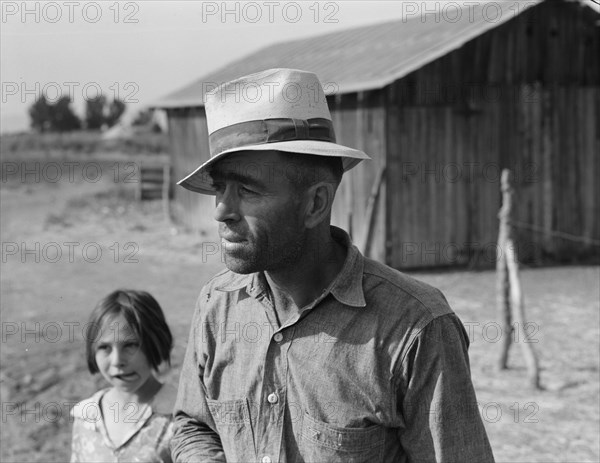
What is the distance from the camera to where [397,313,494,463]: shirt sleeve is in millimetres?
1829

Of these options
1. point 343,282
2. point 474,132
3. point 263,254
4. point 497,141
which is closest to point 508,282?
point 474,132

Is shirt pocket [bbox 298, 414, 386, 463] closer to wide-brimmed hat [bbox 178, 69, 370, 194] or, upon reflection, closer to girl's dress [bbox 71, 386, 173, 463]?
wide-brimmed hat [bbox 178, 69, 370, 194]

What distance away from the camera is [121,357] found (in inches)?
125

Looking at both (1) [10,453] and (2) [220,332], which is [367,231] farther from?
(2) [220,332]

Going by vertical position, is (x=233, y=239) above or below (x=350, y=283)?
above

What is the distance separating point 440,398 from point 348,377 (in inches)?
8.8

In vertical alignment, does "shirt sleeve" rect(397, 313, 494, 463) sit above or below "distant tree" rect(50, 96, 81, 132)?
below

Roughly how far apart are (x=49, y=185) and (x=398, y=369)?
27.5 m

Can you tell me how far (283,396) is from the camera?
1.98 meters

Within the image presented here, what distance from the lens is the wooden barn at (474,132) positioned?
1109 centimetres

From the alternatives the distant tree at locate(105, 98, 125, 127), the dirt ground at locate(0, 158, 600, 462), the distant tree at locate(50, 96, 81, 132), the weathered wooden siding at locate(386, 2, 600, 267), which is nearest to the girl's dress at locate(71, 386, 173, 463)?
the dirt ground at locate(0, 158, 600, 462)

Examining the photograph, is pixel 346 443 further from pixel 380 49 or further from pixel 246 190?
pixel 380 49

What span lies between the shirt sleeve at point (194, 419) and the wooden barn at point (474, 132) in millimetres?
8432

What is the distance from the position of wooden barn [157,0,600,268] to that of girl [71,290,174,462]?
748 centimetres
